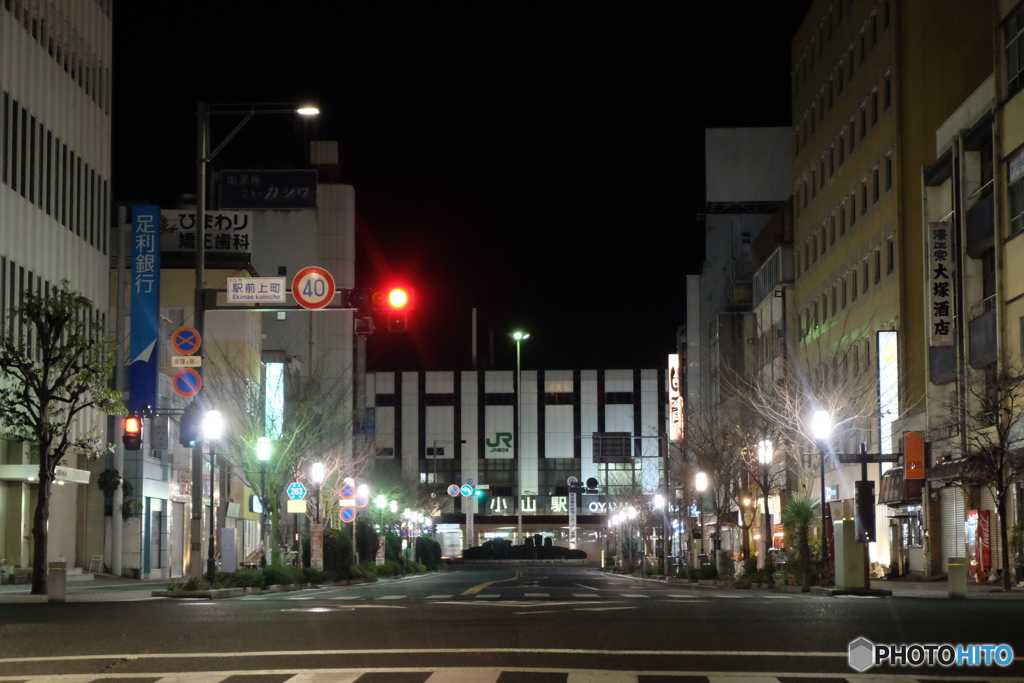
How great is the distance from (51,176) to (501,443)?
254 feet

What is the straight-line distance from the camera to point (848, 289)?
6175 centimetres

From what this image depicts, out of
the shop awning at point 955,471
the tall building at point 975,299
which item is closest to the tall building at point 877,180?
the tall building at point 975,299

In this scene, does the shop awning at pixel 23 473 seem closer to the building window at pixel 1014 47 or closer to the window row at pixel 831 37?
the building window at pixel 1014 47

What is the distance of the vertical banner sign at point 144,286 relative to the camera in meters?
52.9

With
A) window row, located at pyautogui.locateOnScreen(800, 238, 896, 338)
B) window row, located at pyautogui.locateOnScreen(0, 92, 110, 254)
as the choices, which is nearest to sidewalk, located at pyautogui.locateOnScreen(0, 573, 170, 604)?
window row, located at pyautogui.locateOnScreen(0, 92, 110, 254)

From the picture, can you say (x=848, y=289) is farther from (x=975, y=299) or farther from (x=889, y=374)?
(x=975, y=299)

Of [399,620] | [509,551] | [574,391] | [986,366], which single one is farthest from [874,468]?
[574,391]

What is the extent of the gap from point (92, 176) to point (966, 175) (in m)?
35.7

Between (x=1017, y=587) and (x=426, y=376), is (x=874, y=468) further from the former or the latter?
(x=426, y=376)

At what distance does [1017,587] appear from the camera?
1405 inches

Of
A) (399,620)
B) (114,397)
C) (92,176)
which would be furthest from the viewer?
(92,176)

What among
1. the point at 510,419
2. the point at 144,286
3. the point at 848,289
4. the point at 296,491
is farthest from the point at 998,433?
the point at 510,419

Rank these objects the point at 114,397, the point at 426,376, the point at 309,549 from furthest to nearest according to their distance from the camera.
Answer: the point at 426,376, the point at 309,549, the point at 114,397

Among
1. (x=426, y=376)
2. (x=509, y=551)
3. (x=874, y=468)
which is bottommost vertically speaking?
(x=509, y=551)
